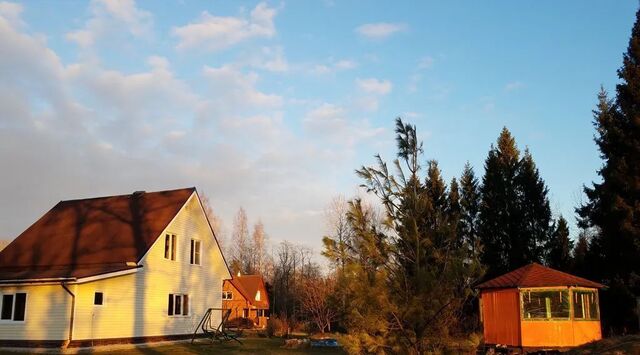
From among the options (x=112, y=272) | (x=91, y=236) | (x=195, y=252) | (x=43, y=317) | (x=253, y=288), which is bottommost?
(x=43, y=317)

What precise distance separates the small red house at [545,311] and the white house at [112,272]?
15.1 metres

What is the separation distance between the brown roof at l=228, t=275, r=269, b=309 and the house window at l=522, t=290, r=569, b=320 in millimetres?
36744

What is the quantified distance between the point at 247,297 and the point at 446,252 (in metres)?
46.9

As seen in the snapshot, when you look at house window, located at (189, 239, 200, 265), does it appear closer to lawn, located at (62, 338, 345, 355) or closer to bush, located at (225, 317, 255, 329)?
lawn, located at (62, 338, 345, 355)

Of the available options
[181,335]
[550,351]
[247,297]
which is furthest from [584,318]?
[247,297]

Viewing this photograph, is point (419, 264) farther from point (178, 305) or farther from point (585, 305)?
point (178, 305)

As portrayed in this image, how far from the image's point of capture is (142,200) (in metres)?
30.2

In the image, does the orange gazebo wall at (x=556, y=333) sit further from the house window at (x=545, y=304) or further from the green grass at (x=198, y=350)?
the green grass at (x=198, y=350)

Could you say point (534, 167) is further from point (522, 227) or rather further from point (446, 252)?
point (446, 252)

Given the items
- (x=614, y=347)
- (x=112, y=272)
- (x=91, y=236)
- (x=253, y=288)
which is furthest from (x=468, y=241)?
(x=253, y=288)

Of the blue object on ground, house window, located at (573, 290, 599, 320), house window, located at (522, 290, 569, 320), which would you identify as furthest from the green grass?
house window, located at (573, 290, 599, 320)

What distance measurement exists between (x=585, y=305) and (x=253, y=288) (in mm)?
39820

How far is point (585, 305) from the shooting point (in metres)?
20.9

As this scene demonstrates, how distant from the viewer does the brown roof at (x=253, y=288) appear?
55.0m
